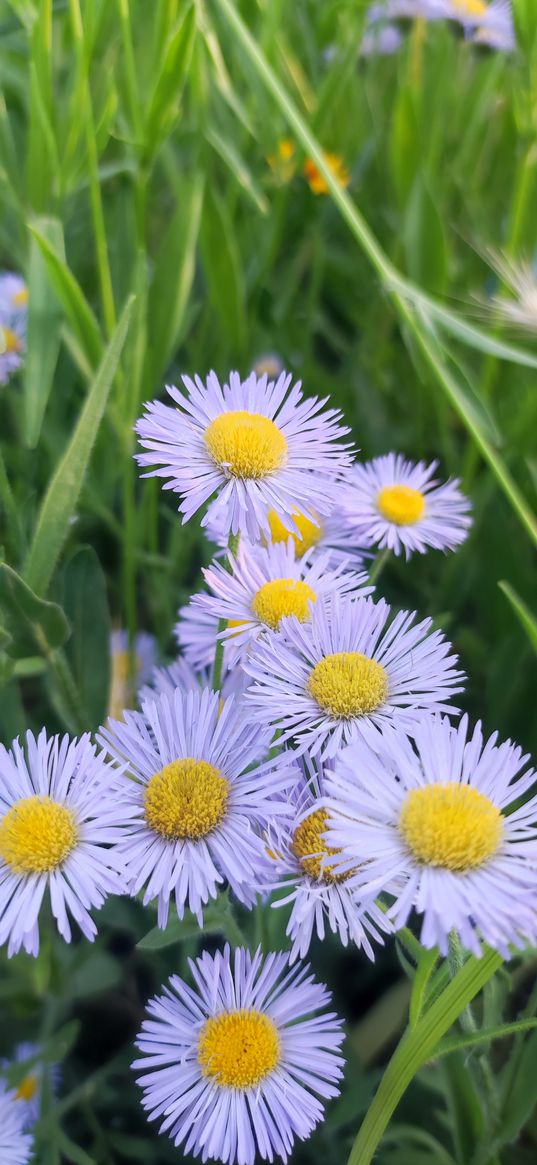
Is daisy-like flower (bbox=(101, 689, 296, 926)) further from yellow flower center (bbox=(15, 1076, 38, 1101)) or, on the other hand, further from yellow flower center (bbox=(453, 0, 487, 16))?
yellow flower center (bbox=(453, 0, 487, 16))

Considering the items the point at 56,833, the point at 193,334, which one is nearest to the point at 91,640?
the point at 56,833

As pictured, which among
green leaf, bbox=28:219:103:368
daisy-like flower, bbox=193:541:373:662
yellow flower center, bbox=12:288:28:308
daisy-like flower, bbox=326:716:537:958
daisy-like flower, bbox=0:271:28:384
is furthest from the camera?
yellow flower center, bbox=12:288:28:308

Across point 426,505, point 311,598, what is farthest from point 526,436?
point 311,598

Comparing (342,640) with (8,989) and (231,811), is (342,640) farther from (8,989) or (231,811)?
(8,989)

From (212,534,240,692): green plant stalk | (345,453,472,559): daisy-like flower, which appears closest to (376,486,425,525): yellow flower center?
(345,453,472,559): daisy-like flower

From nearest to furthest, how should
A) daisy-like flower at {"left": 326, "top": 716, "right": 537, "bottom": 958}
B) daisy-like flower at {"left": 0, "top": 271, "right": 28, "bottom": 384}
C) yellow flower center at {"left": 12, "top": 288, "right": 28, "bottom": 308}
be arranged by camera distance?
daisy-like flower at {"left": 326, "top": 716, "right": 537, "bottom": 958} → daisy-like flower at {"left": 0, "top": 271, "right": 28, "bottom": 384} → yellow flower center at {"left": 12, "top": 288, "right": 28, "bottom": 308}
